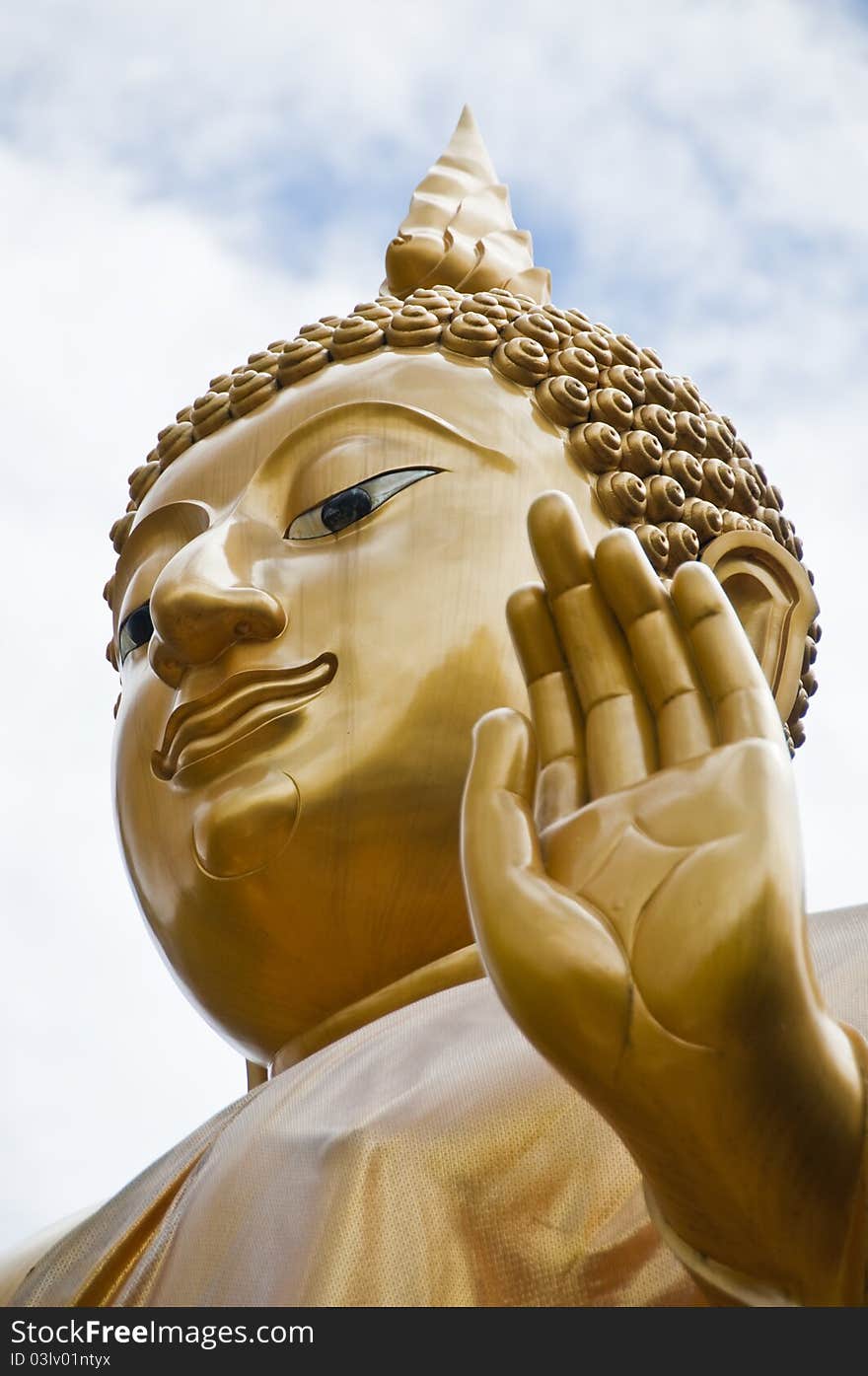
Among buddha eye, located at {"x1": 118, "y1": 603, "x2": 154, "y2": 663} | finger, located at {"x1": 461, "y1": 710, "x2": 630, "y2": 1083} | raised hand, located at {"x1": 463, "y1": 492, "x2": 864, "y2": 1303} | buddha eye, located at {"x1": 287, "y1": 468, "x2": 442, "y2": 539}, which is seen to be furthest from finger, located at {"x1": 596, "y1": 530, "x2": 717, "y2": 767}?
buddha eye, located at {"x1": 118, "y1": 603, "x2": 154, "y2": 663}

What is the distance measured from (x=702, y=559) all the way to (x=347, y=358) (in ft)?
2.83

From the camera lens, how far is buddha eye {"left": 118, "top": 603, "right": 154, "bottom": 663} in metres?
4.22

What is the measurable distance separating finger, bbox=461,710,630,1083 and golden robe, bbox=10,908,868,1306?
0.55m

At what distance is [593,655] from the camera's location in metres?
2.62

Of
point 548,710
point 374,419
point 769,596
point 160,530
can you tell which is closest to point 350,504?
point 374,419

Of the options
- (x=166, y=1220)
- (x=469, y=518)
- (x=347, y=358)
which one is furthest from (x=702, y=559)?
(x=166, y=1220)

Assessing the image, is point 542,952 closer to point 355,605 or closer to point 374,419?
point 355,605

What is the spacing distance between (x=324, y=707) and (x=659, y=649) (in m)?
1.28

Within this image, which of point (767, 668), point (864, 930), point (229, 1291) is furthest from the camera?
point (767, 668)

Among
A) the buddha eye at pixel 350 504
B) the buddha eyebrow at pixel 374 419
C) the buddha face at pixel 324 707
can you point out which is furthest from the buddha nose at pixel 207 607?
the buddha eyebrow at pixel 374 419

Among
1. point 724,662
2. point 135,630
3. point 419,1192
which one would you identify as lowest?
point 419,1192

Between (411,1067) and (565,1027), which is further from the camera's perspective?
(411,1067)
